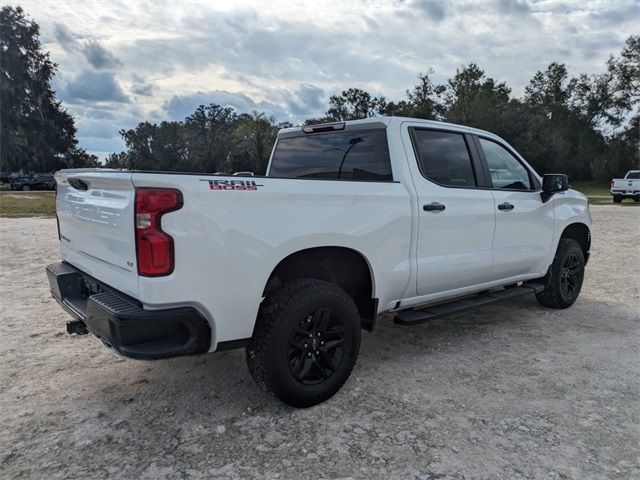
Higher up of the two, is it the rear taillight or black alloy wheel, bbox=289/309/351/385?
the rear taillight

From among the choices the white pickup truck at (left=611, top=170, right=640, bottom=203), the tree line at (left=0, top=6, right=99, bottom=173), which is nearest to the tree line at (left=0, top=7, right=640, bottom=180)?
the tree line at (left=0, top=6, right=99, bottom=173)

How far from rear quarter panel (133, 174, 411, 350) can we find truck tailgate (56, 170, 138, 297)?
0.53 ft

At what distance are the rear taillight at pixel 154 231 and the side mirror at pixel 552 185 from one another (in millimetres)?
3888

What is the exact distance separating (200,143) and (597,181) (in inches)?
1505

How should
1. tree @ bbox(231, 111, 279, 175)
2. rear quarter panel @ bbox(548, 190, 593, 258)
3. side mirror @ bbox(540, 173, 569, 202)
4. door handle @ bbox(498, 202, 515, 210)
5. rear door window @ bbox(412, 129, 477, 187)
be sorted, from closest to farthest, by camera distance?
rear door window @ bbox(412, 129, 477, 187) → door handle @ bbox(498, 202, 515, 210) → side mirror @ bbox(540, 173, 569, 202) → rear quarter panel @ bbox(548, 190, 593, 258) → tree @ bbox(231, 111, 279, 175)

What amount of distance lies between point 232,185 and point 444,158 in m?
Result: 2.15

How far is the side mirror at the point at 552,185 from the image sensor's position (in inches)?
197

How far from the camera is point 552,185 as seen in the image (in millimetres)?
5012

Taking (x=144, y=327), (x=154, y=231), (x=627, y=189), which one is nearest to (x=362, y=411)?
(x=144, y=327)

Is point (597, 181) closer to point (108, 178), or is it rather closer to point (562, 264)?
point (562, 264)

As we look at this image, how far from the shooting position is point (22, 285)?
21.2ft

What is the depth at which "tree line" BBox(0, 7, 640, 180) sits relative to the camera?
148 ft

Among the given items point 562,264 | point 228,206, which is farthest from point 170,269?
point 562,264

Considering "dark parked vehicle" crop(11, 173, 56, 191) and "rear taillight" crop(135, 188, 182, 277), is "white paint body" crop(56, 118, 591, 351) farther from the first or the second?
"dark parked vehicle" crop(11, 173, 56, 191)
